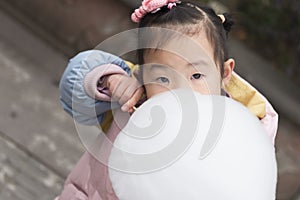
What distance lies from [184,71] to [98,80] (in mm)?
293

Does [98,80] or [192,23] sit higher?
[192,23]

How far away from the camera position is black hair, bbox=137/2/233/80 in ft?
4.18

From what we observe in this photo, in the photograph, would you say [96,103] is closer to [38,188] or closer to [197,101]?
[197,101]

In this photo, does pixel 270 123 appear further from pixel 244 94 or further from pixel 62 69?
pixel 62 69

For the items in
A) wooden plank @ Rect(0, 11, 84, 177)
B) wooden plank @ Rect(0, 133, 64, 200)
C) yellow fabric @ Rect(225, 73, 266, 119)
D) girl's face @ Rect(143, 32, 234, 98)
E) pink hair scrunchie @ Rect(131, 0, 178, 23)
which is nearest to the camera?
girl's face @ Rect(143, 32, 234, 98)

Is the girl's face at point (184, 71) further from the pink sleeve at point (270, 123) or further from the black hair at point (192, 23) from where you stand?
the pink sleeve at point (270, 123)

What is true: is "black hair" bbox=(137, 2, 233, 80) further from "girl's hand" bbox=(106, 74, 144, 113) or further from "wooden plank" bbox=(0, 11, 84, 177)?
"wooden plank" bbox=(0, 11, 84, 177)

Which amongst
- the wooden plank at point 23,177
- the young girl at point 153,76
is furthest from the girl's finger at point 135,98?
the wooden plank at point 23,177

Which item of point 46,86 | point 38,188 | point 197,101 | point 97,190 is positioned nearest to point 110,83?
point 97,190

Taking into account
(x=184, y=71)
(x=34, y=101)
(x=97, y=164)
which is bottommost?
(x=34, y=101)

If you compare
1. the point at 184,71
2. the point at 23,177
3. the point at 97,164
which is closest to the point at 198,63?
the point at 184,71

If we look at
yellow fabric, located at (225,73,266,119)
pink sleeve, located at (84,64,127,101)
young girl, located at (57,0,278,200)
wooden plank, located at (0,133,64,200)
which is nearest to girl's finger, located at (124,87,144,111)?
young girl, located at (57,0,278,200)

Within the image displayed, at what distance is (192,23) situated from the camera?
1.28 meters

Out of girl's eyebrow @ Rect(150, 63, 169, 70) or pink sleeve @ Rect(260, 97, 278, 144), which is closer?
girl's eyebrow @ Rect(150, 63, 169, 70)
